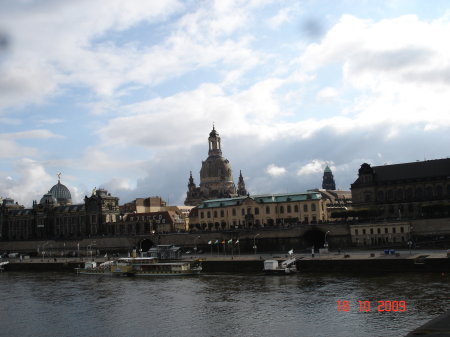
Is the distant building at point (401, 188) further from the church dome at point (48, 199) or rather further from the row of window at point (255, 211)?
the church dome at point (48, 199)

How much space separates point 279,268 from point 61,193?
410 ft

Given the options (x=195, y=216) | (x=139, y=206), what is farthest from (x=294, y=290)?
(x=139, y=206)

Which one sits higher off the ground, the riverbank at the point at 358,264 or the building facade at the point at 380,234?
the building facade at the point at 380,234

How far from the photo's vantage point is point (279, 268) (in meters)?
81.0

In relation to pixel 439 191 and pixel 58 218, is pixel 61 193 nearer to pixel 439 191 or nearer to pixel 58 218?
pixel 58 218

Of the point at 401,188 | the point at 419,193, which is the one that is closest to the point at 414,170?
the point at 401,188

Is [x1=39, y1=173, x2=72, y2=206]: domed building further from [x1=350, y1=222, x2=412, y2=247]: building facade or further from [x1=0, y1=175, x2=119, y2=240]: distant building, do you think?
[x1=350, y1=222, x2=412, y2=247]: building facade

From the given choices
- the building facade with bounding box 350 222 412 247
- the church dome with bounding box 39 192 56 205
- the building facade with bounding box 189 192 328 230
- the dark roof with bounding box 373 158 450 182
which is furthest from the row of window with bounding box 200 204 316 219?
the church dome with bounding box 39 192 56 205

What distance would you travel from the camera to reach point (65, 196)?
18900cm

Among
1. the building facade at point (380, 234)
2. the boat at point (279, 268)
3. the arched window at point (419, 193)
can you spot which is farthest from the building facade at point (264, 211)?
the boat at point (279, 268)

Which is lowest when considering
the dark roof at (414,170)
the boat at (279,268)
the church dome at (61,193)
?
the boat at (279,268)

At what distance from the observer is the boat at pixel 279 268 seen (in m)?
80.1
